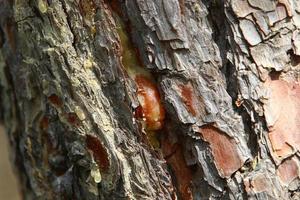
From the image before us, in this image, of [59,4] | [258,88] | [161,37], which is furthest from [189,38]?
[59,4]

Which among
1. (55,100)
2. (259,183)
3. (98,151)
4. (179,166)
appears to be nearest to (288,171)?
(259,183)

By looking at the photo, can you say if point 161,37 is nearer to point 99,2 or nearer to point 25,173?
point 99,2

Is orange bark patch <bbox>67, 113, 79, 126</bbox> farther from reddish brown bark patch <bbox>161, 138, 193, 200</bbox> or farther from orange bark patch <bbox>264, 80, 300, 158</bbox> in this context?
orange bark patch <bbox>264, 80, 300, 158</bbox>

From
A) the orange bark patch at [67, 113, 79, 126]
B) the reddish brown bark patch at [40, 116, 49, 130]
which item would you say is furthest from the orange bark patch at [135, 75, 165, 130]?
the reddish brown bark patch at [40, 116, 49, 130]

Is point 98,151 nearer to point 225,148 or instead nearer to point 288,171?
point 225,148

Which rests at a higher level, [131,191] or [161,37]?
[161,37]
